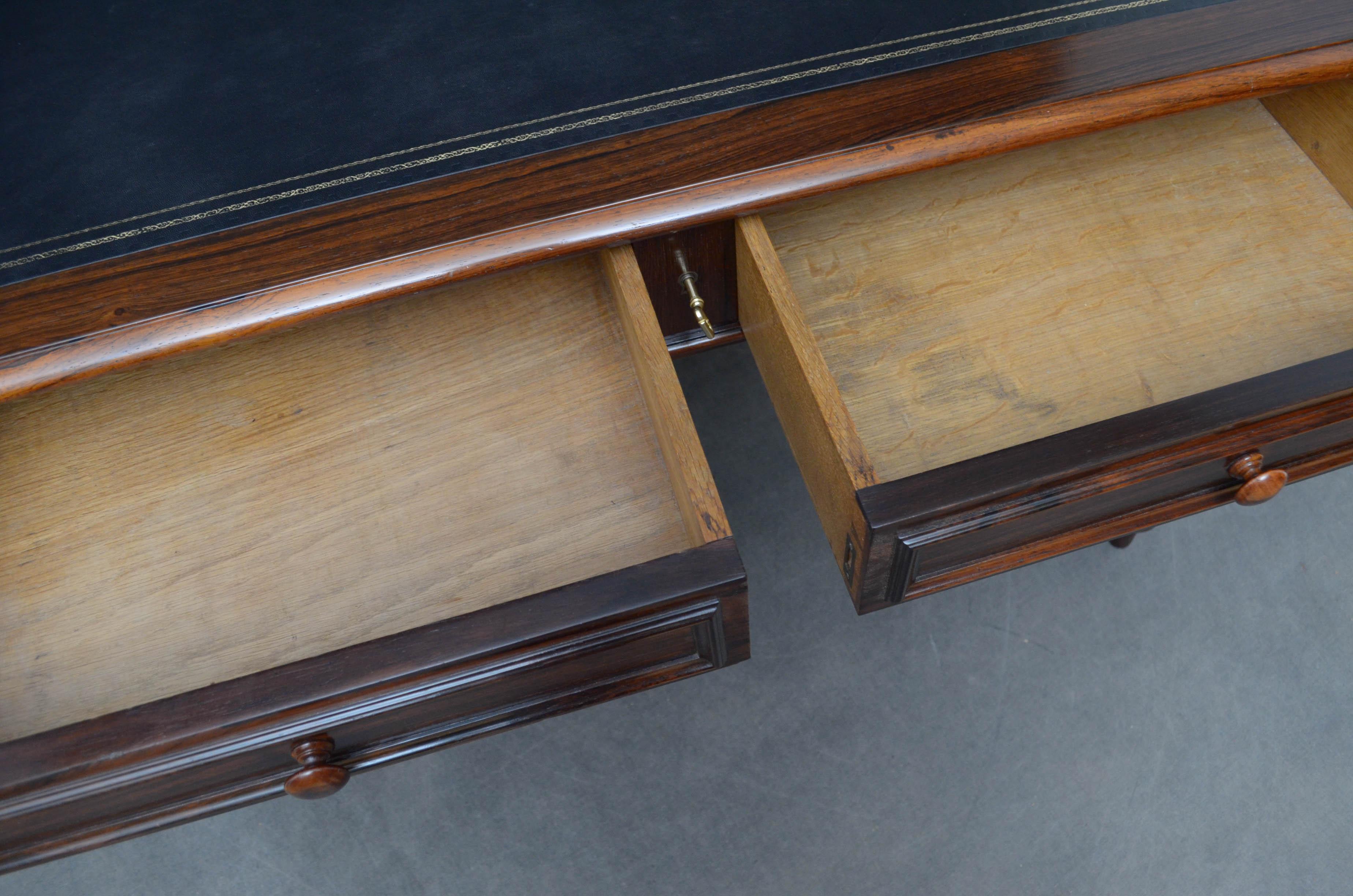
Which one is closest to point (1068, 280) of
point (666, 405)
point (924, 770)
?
point (666, 405)

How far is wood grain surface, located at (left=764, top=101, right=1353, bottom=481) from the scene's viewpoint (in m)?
0.70

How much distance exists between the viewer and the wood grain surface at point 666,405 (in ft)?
1.95

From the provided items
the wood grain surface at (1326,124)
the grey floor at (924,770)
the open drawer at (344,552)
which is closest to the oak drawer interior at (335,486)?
the open drawer at (344,552)

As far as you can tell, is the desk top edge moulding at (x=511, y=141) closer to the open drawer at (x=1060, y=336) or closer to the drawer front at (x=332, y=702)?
the open drawer at (x=1060, y=336)

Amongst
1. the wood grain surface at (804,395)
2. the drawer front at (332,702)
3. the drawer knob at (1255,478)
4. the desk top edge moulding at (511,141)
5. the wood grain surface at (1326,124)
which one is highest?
the desk top edge moulding at (511,141)

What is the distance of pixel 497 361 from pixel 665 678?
28cm

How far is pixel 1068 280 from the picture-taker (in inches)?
29.8

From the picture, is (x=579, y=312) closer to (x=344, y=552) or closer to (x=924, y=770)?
(x=344, y=552)

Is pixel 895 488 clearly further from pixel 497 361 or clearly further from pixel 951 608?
pixel 951 608

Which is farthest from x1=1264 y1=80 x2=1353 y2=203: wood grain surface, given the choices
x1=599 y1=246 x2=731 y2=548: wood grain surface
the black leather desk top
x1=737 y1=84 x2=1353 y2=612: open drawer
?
x1=599 y1=246 x2=731 y2=548: wood grain surface

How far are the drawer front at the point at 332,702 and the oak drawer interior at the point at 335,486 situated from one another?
0.19 feet

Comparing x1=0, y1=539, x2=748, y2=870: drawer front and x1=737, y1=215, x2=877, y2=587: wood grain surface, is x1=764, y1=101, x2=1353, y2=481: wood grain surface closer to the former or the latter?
x1=737, y1=215, x2=877, y2=587: wood grain surface

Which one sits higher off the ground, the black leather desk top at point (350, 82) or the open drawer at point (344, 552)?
the black leather desk top at point (350, 82)

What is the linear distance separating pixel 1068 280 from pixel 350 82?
23.4 inches
